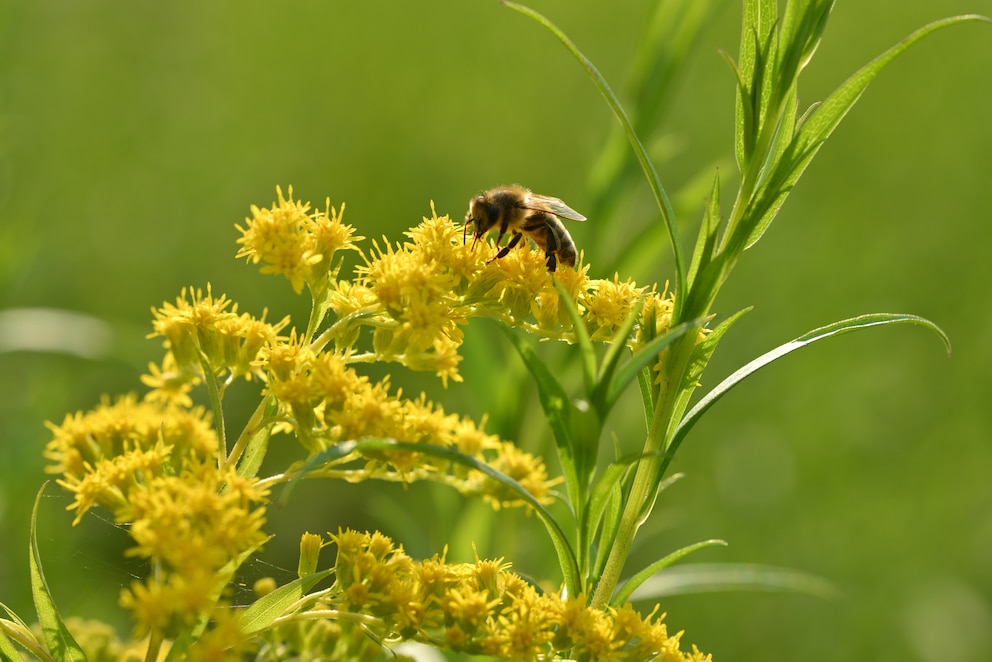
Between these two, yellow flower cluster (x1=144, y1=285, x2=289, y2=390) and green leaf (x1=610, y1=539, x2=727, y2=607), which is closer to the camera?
green leaf (x1=610, y1=539, x2=727, y2=607)

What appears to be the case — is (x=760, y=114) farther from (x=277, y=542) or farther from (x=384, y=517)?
(x=277, y=542)

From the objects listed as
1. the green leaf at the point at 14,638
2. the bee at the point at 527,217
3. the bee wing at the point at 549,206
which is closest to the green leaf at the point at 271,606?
the green leaf at the point at 14,638

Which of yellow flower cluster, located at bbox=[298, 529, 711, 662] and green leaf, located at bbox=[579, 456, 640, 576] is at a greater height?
green leaf, located at bbox=[579, 456, 640, 576]

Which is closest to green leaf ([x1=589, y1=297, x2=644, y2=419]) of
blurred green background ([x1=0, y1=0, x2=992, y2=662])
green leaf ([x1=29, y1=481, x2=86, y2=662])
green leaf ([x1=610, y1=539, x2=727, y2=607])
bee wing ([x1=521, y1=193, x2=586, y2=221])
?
green leaf ([x1=610, y1=539, x2=727, y2=607])

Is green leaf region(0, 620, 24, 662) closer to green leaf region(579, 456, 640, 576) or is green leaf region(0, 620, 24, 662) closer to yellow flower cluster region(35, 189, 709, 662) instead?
yellow flower cluster region(35, 189, 709, 662)

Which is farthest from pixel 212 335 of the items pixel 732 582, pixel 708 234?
pixel 732 582

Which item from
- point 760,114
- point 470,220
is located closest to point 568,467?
point 760,114
